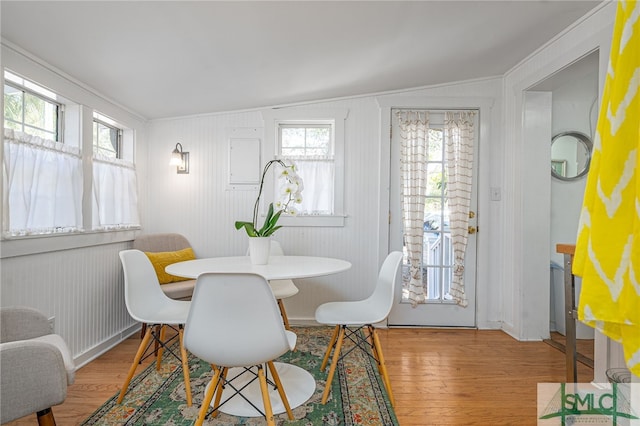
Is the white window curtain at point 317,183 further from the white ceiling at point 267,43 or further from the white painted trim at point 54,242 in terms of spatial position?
the white painted trim at point 54,242

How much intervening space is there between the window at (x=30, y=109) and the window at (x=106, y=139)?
326 millimetres

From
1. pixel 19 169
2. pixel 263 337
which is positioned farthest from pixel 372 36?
pixel 19 169

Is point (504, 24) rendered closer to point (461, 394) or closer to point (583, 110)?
point (583, 110)

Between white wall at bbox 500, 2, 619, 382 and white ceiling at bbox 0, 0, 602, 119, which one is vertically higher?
white ceiling at bbox 0, 0, 602, 119

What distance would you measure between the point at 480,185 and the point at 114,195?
328cm

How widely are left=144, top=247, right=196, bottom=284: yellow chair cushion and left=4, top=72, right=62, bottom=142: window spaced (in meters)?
1.10

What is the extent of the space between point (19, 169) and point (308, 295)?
2326 millimetres

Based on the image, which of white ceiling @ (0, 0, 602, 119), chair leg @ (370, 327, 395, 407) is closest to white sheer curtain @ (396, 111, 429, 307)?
white ceiling @ (0, 0, 602, 119)

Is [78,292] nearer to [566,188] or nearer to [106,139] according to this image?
[106,139]

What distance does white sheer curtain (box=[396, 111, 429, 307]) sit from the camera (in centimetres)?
310

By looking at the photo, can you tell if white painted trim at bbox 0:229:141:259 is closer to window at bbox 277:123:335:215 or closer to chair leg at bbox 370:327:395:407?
window at bbox 277:123:335:215

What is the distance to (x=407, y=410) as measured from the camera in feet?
5.87

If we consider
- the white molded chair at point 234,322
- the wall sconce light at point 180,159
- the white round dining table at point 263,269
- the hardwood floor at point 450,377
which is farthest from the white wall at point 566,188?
the wall sconce light at point 180,159

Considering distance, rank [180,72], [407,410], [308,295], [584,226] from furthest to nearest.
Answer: [308,295] < [180,72] < [407,410] < [584,226]
